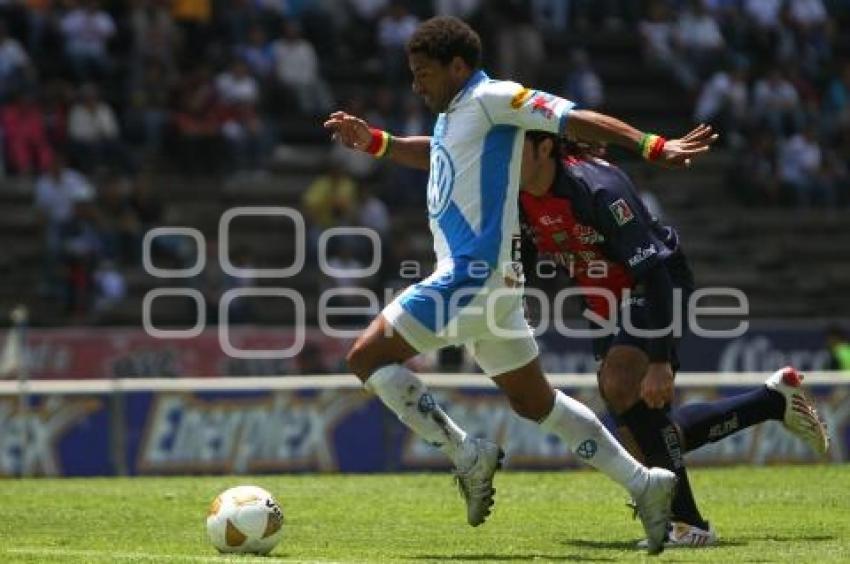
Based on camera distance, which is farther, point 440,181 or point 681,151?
point 440,181

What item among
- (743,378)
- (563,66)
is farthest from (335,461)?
(563,66)

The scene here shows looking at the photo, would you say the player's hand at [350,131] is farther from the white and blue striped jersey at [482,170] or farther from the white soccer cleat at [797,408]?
the white soccer cleat at [797,408]

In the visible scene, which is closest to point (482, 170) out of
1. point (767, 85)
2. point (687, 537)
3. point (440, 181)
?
point (440, 181)

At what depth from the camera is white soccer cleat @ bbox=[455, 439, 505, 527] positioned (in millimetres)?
10023

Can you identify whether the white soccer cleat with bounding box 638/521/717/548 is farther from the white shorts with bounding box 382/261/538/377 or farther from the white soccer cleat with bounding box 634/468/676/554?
the white shorts with bounding box 382/261/538/377

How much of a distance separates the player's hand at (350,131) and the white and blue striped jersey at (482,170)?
36.9 inches

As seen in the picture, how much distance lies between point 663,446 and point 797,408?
1549 millimetres

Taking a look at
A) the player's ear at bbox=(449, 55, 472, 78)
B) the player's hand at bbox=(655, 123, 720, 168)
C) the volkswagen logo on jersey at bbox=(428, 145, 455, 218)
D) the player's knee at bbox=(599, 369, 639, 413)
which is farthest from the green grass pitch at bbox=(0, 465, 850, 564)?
the player's ear at bbox=(449, 55, 472, 78)

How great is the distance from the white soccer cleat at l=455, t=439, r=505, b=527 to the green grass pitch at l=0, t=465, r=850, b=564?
0.27 metres

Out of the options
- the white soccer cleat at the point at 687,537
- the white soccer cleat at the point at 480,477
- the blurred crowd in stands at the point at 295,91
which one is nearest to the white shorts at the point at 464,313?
the white soccer cleat at the point at 480,477

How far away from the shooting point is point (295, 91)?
86.6ft

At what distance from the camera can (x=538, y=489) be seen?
14680 millimetres

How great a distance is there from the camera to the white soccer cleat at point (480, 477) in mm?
10023

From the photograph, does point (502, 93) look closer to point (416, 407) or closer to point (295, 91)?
point (416, 407)
